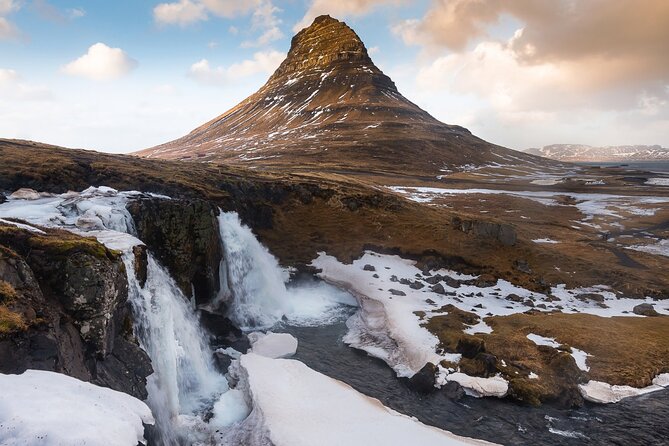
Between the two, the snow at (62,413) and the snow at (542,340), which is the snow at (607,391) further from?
the snow at (62,413)

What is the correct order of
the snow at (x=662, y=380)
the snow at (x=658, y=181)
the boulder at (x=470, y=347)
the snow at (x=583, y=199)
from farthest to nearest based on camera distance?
the snow at (x=658, y=181), the snow at (x=583, y=199), the boulder at (x=470, y=347), the snow at (x=662, y=380)

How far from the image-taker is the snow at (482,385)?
1150 inches

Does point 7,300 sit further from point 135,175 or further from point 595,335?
point 595,335

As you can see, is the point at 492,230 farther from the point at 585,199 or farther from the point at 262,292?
the point at 585,199

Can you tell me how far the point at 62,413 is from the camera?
1237 cm

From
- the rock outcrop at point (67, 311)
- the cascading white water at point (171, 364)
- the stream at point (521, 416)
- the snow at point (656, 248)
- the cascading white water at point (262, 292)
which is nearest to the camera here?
the rock outcrop at point (67, 311)

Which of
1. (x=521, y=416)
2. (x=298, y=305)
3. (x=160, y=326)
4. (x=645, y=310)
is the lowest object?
(x=521, y=416)

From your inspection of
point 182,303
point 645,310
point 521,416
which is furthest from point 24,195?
point 645,310

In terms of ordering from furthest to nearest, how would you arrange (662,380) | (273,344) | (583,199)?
(583,199) → (273,344) → (662,380)

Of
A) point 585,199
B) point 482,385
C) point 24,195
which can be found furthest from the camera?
point 585,199

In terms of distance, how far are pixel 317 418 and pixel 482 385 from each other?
1341 cm

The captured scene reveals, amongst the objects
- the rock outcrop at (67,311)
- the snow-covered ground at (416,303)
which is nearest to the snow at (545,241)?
the snow-covered ground at (416,303)

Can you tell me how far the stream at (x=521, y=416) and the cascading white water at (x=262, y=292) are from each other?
39.6ft

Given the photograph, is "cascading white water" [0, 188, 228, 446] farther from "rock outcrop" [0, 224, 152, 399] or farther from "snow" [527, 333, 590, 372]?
"snow" [527, 333, 590, 372]
